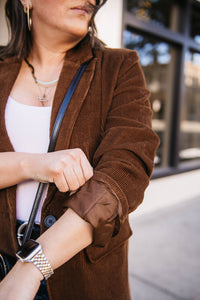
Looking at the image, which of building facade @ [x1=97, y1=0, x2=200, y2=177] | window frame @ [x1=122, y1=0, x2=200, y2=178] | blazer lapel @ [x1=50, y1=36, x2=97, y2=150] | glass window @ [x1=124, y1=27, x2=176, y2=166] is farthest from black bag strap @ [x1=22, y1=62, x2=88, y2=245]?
glass window @ [x1=124, y1=27, x2=176, y2=166]

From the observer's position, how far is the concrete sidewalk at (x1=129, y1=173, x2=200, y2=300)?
248cm

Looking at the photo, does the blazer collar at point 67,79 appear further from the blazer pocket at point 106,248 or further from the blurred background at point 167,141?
the blurred background at point 167,141

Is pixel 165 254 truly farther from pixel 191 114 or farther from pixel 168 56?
pixel 191 114

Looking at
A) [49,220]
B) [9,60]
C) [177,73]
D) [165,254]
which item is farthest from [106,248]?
[177,73]

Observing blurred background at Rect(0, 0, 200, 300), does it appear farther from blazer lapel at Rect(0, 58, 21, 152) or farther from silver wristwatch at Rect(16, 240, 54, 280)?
silver wristwatch at Rect(16, 240, 54, 280)

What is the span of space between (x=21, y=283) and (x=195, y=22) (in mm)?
5660

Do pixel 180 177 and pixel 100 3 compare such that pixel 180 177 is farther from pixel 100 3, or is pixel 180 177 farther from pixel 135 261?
pixel 100 3

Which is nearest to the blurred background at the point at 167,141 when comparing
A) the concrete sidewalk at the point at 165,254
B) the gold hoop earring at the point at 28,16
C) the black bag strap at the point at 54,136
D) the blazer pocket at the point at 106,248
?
the concrete sidewalk at the point at 165,254

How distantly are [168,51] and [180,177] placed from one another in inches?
92.1

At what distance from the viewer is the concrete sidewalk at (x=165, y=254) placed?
2482 millimetres

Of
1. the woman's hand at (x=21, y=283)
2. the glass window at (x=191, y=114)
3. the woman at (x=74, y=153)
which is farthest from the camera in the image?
the glass window at (x=191, y=114)

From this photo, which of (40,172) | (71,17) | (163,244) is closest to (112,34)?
(71,17)

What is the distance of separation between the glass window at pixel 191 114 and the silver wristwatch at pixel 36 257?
5.36 meters

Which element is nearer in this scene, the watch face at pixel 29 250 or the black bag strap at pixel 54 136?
the watch face at pixel 29 250
